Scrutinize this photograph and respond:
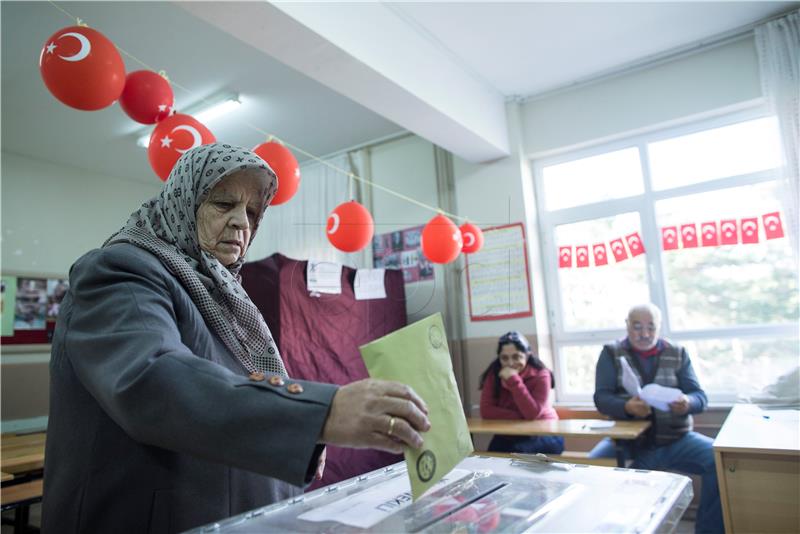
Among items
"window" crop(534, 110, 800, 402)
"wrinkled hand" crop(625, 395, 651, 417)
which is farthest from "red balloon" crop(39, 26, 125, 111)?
"window" crop(534, 110, 800, 402)

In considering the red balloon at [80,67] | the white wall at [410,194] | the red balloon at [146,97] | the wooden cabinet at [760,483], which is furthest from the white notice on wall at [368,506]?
the white wall at [410,194]

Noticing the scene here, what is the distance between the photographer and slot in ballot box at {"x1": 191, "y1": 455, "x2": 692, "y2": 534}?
0.64 meters

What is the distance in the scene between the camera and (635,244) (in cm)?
396

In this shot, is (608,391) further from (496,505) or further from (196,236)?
(196,236)

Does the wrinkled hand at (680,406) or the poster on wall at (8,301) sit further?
the poster on wall at (8,301)

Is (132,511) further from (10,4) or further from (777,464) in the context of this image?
(10,4)

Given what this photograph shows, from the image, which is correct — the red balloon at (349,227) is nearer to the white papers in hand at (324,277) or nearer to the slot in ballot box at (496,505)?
the white papers in hand at (324,277)

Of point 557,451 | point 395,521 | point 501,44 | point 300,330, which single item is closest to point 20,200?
point 300,330

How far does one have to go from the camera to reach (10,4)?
2.98 m

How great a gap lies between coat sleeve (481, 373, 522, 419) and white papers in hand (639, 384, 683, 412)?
2.62 feet

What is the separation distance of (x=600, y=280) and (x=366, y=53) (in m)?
2.60

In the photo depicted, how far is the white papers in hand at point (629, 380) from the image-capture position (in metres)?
3.07

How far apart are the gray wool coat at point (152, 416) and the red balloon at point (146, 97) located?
1.74 m

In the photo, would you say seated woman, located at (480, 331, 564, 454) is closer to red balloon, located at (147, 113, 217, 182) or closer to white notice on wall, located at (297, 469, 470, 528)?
red balloon, located at (147, 113, 217, 182)
